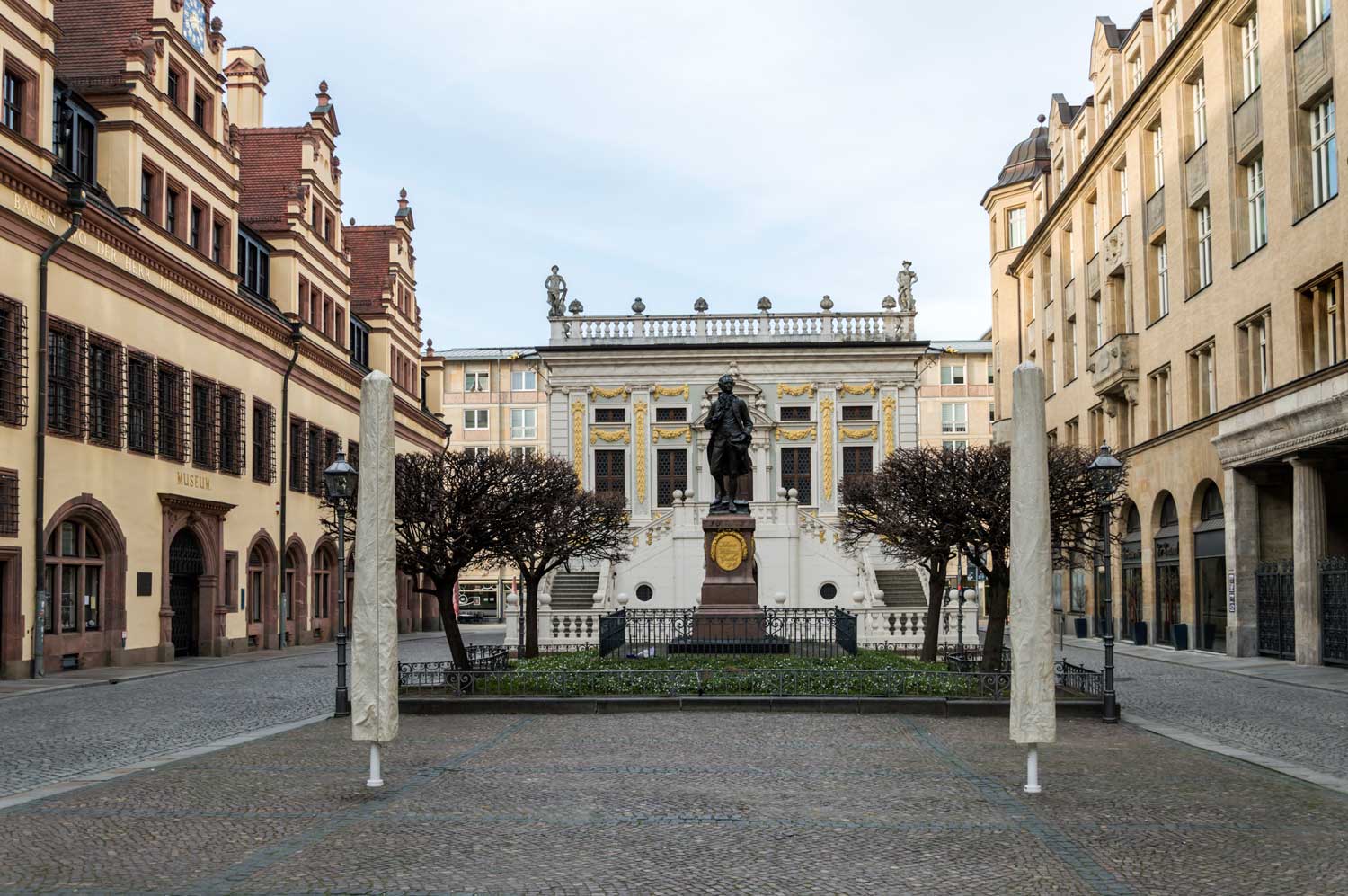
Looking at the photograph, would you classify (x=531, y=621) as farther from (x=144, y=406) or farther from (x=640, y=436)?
(x=640, y=436)

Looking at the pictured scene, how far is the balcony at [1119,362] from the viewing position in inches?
1641

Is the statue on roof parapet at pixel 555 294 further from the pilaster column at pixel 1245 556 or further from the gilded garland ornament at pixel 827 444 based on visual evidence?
the pilaster column at pixel 1245 556

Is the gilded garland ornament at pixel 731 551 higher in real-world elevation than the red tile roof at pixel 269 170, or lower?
lower

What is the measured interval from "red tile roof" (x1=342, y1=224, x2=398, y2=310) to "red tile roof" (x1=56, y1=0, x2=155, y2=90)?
24.6m

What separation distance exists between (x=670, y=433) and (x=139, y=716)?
3832 centimetres

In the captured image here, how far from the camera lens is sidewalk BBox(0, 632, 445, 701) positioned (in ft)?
80.7

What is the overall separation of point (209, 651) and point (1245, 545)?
1076 inches

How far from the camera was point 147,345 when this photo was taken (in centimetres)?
3306

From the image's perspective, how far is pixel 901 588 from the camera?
144 ft

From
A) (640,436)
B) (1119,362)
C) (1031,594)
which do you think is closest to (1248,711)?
(1031,594)

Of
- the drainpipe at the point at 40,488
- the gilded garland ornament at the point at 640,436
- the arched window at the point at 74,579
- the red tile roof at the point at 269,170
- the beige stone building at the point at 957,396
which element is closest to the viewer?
the drainpipe at the point at 40,488

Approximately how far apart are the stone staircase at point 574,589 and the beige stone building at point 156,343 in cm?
850

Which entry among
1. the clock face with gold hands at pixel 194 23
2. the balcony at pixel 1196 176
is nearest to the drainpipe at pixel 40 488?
the clock face with gold hands at pixel 194 23

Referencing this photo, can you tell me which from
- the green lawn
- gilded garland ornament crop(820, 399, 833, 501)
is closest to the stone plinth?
the green lawn
